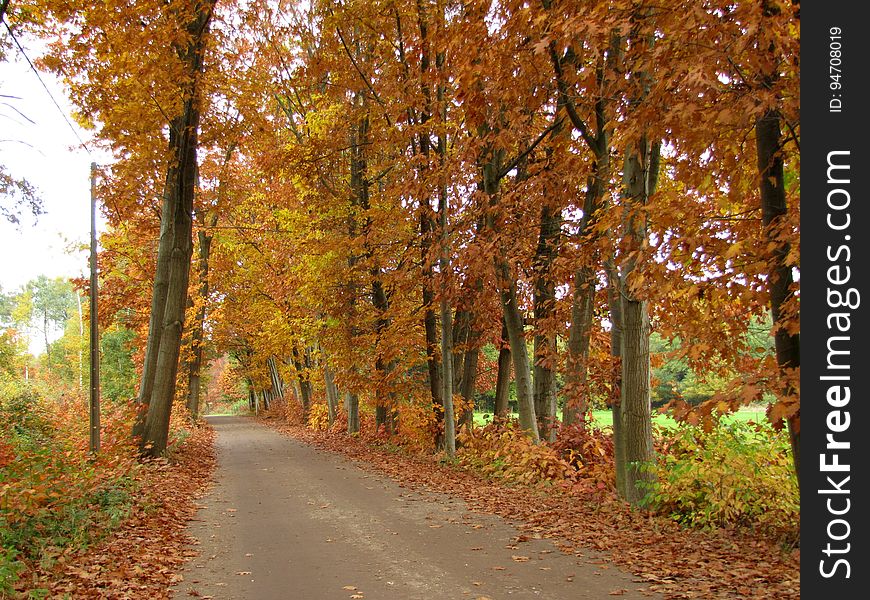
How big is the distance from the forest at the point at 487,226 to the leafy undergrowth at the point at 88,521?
80 mm

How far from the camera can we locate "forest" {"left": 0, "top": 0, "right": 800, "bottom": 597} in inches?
218

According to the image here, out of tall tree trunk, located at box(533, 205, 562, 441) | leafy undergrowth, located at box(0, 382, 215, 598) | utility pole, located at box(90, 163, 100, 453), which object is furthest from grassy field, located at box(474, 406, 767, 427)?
utility pole, located at box(90, 163, 100, 453)

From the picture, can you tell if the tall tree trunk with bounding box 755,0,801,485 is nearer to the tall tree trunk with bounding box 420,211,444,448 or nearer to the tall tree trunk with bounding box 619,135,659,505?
the tall tree trunk with bounding box 619,135,659,505

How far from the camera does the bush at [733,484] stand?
6996mm

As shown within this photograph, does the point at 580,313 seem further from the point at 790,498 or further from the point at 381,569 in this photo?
the point at 381,569

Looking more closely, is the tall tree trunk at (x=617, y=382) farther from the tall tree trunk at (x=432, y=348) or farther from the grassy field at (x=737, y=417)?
the tall tree trunk at (x=432, y=348)

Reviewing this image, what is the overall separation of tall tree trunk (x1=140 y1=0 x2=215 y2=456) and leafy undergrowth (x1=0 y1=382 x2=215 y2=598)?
145 cm

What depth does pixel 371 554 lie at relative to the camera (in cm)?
728

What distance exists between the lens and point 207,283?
28781 millimetres

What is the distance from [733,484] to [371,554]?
4204mm

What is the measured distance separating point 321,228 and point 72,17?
8350 mm

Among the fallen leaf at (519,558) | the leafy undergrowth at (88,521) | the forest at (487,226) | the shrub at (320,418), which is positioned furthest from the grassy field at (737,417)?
the shrub at (320,418)

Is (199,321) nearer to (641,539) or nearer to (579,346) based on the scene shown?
(579,346)

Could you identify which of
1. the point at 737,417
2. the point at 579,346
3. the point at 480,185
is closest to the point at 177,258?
the point at 480,185
